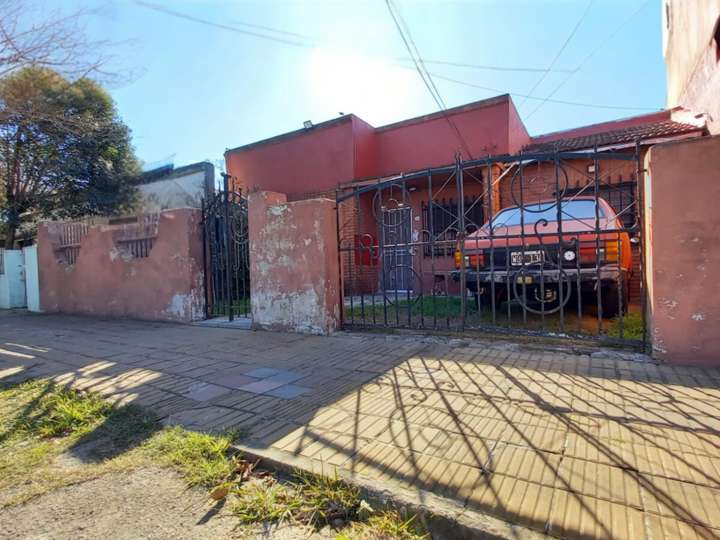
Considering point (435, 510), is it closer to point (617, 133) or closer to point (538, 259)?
point (538, 259)

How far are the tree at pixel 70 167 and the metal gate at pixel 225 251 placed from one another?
5058 millimetres

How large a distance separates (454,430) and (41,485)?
2.24 m

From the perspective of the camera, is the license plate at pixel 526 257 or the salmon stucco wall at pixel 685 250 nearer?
the salmon stucco wall at pixel 685 250

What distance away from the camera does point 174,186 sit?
1483 cm

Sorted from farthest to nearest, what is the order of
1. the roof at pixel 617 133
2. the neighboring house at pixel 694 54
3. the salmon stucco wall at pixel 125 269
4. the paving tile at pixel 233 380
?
1. the roof at pixel 617 133
2. the salmon stucco wall at pixel 125 269
3. the neighboring house at pixel 694 54
4. the paving tile at pixel 233 380

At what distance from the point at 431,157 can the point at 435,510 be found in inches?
354

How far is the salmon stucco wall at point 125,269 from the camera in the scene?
259 inches

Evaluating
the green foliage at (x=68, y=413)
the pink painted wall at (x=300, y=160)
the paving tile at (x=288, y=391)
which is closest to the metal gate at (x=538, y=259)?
the paving tile at (x=288, y=391)

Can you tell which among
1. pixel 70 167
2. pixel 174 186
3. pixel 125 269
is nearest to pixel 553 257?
pixel 125 269

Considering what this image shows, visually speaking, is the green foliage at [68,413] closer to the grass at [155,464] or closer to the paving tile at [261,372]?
the grass at [155,464]

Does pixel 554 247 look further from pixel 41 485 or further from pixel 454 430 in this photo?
pixel 41 485

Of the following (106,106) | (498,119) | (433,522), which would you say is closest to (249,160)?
(106,106)

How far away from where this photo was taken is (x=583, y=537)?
1.42 meters

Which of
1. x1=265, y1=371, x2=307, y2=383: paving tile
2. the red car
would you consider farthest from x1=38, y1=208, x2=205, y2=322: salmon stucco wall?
the red car
